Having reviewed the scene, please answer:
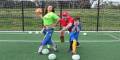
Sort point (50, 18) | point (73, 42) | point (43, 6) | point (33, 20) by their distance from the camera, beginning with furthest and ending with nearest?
point (33, 20), point (43, 6), point (50, 18), point (73, 42)

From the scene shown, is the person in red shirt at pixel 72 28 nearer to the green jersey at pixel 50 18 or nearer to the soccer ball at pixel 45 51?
the green jersey at pixel 50 18

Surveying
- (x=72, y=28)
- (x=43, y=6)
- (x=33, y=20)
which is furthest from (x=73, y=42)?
(x=33, y=20)

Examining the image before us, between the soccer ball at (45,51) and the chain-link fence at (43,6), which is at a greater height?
the chain-link fence at (43,6)

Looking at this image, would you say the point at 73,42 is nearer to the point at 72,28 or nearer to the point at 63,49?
the point at 72,28

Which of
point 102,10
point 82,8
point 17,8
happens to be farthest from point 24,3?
point 102,10

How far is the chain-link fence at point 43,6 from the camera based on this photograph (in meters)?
20.8

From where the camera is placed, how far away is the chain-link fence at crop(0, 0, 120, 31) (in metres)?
20.8

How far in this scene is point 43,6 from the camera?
2075cm

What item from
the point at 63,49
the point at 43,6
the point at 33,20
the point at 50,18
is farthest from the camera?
the point at 33,20

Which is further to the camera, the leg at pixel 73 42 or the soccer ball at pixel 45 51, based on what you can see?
the soccer ball at pixel 45 51

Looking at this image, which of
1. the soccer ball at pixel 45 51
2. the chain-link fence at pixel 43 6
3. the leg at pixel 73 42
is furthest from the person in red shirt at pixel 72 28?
the chain-link fence at pixel 43 6

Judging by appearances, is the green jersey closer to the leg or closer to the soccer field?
the leg

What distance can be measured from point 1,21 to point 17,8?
152 cm

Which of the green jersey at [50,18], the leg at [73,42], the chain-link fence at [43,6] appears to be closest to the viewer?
the leg at [73,42]
